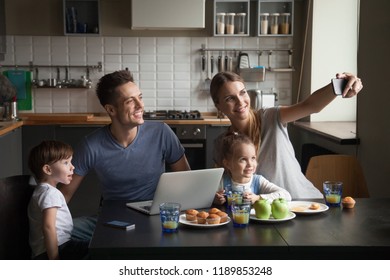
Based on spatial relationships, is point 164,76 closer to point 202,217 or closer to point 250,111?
point 250,111

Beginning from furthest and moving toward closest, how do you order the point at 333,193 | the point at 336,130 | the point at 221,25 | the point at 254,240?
the point at 221,25, the point at 336,130, the point at 333,193, the point at 254,240

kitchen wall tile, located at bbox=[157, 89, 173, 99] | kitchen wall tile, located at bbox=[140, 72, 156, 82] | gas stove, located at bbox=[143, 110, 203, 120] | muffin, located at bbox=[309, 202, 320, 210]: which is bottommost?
muffin, located at bbox=[309, 202, 320, 210]

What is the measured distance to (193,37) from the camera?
5684 millimetres

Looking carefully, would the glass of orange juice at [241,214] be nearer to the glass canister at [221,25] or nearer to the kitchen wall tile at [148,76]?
the glass canister at [221,25]

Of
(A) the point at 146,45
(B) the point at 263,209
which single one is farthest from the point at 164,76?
(B) the point at 263,209

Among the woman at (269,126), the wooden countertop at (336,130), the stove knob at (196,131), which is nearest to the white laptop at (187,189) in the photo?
the woman at (269,126)

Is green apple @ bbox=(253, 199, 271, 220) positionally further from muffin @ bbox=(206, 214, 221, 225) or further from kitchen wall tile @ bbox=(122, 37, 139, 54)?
kitchen wall tile @ bbox=(122, 37, 139, 54)

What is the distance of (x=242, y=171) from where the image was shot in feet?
7.91

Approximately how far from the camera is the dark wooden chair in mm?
2154

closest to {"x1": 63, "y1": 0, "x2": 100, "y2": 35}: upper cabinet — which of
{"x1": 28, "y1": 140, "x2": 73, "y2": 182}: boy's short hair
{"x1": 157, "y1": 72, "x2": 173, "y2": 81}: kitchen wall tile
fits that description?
{"x1": 157, "y1": 72, "x2": 173, "y2": 81}: kitchen wall tile

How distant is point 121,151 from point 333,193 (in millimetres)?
937

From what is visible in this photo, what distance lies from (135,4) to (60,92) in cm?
119

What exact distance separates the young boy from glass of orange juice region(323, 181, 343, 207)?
1.00 metres
